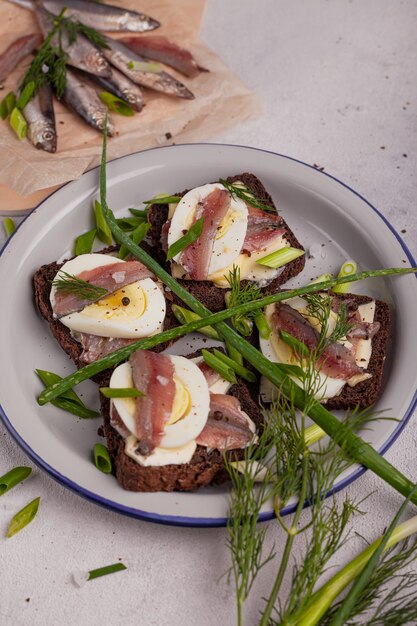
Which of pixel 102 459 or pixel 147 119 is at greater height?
pixel 147 119

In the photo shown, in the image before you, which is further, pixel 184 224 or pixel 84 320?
pixel 184 224

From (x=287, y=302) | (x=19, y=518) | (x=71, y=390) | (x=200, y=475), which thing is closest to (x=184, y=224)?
(x=287, y=302)

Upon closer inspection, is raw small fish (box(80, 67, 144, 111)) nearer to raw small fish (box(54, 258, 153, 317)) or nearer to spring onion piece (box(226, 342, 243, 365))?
raw small fish (box(54, 258, 153, 317))

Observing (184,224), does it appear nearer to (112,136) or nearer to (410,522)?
(112,136)

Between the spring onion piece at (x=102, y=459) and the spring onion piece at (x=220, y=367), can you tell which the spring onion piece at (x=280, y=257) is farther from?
the spring onion piece at (x=102, y=459)

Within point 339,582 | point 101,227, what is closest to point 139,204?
point 101,227

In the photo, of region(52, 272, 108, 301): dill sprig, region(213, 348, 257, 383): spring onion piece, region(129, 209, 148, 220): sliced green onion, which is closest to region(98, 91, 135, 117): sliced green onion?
region(129, 209, 148, 220): sliced green onion

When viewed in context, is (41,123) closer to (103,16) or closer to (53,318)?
(103,16)
